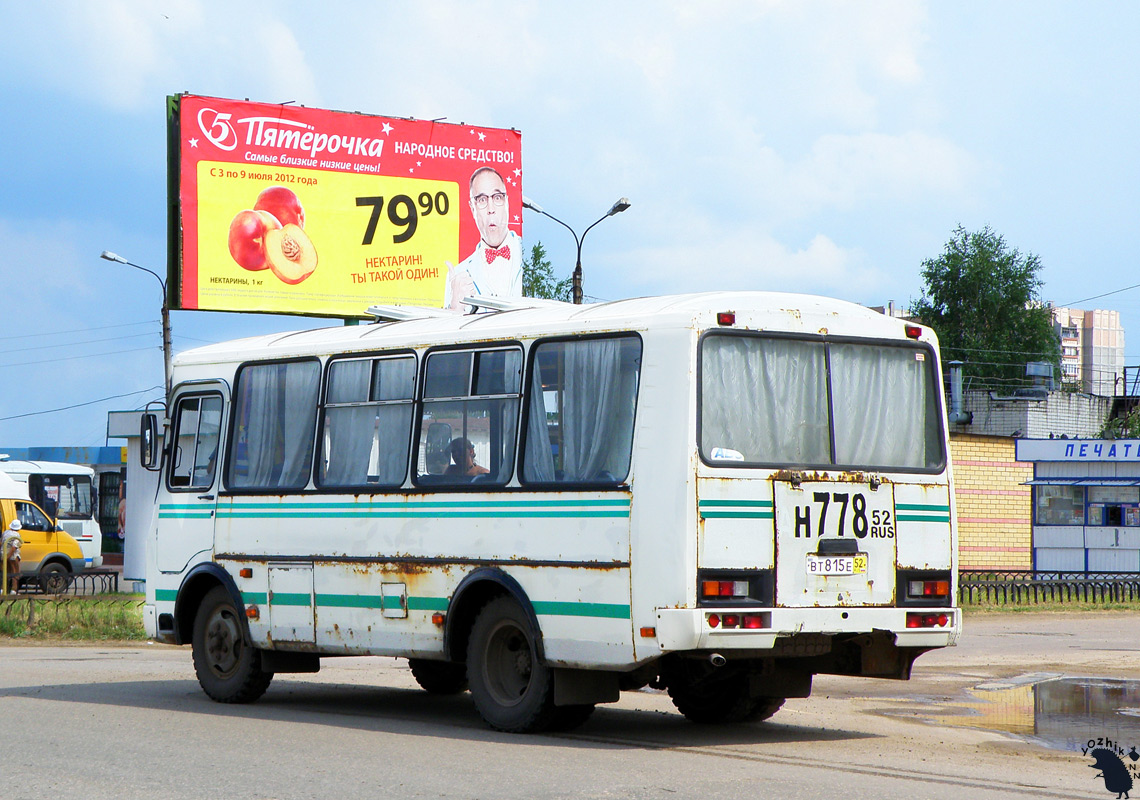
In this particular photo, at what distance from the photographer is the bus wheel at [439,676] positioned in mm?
13891

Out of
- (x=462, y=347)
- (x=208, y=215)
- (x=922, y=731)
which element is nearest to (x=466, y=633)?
(x=462, y=347)

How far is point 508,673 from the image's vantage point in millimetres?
10961

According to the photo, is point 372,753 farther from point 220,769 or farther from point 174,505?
point 174,505

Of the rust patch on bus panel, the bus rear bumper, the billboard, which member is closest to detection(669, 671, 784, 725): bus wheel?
the bus rear bumper

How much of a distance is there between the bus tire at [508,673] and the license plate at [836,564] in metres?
1.85

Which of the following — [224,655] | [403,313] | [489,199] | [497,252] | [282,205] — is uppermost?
[489,199]

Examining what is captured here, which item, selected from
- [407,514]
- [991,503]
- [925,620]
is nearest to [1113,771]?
[925,620]

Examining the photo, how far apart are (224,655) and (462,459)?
332 centimetres

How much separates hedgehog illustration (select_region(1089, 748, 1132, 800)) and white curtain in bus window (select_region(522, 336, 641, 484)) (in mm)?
3315

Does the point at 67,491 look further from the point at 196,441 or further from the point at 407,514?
the point at 407,514

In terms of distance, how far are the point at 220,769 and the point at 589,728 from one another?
305 cm

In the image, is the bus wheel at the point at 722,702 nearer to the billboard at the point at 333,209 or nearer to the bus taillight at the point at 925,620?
the bus taillight at the point at 925,620

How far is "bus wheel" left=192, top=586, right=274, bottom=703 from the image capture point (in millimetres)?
13039

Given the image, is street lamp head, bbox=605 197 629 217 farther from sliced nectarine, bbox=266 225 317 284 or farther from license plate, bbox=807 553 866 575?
license plate, bbox=807 553 866 575
